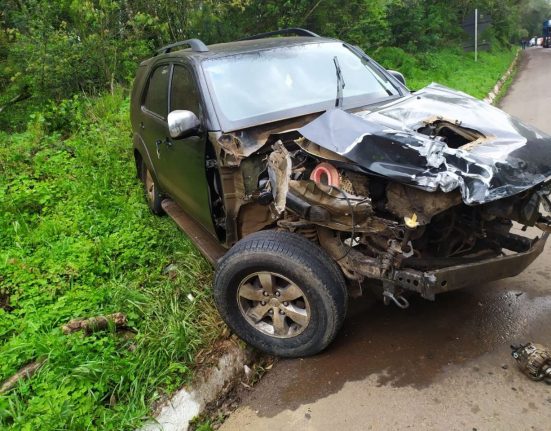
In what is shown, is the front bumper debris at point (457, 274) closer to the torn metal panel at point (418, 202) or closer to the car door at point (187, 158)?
the torn metal panel at point (418, 202)

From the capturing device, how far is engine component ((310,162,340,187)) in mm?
2736

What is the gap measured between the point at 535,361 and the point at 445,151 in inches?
50.1

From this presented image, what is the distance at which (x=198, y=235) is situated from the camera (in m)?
4.24

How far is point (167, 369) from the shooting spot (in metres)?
3.15

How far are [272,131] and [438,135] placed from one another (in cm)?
111

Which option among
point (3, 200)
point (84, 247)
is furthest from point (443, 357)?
point (3, 200)

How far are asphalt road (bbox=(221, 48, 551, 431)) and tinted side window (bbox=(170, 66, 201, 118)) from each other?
1.96m

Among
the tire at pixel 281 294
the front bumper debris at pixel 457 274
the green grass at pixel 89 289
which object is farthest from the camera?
the green grass at pixel 89 289

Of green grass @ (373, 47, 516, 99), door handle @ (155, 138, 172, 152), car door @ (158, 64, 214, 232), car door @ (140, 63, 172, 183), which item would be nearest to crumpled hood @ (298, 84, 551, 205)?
car door @ (158, 64, 214, 232)

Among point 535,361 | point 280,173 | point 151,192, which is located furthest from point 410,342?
point 151,192

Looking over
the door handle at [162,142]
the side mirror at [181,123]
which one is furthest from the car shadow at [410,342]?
the door handle at [162,142]

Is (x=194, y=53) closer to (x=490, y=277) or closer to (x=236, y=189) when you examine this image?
(x=236, y=189)

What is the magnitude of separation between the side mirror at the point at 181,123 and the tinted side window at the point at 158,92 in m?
1.00

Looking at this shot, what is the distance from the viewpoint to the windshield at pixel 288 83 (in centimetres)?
351
